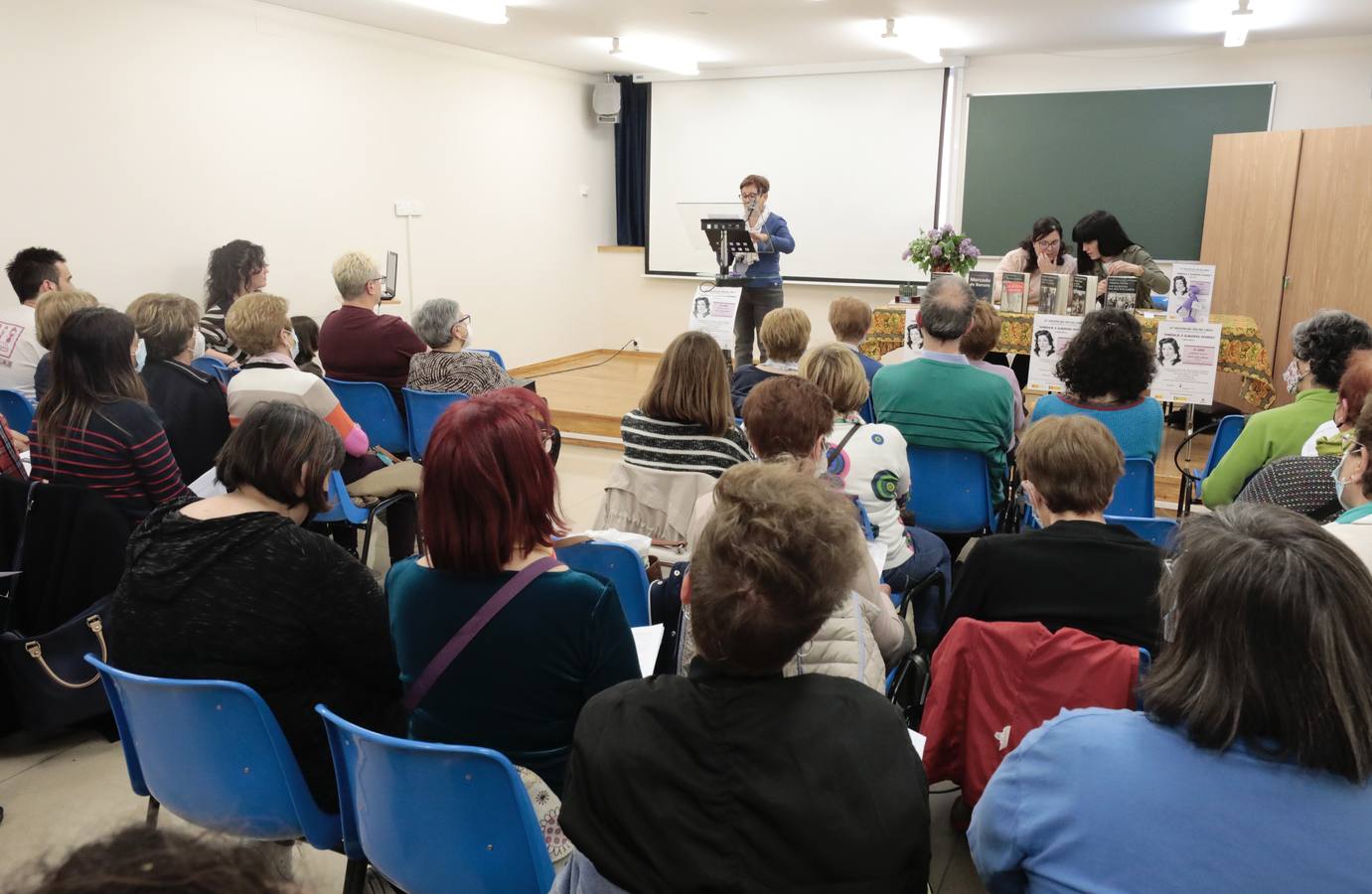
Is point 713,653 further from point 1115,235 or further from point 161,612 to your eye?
point 1115,235

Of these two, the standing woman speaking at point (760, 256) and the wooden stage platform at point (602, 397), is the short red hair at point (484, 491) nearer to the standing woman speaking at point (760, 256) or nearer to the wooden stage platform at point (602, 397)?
the wooden stage platform at point (602, 397)

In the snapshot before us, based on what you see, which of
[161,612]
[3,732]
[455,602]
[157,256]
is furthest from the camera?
[157,256]

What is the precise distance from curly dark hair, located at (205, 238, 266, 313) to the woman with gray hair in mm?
1654

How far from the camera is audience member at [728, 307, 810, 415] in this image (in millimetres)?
3762

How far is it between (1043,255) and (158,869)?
20.1ft

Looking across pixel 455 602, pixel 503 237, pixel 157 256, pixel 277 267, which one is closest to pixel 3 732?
pixel 455 602

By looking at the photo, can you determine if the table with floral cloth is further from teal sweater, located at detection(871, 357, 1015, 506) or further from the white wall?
the white wall

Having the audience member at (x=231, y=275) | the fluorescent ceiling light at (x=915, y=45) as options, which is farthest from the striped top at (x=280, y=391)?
the fluorescent ceiling light at (x=915, y=45)

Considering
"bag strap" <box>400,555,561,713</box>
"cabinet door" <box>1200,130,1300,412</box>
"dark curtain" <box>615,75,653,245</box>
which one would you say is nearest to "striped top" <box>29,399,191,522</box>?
"bag strap" <box>400,555,561,713</box>

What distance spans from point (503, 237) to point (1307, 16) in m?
5.86

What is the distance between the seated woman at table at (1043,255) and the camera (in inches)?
229

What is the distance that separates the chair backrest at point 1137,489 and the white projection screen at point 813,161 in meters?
5.37

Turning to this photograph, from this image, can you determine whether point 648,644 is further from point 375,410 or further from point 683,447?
point 375,410

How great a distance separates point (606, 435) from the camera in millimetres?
6469
